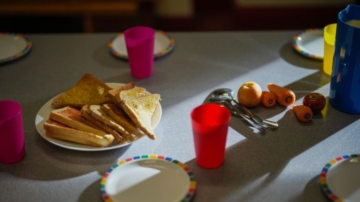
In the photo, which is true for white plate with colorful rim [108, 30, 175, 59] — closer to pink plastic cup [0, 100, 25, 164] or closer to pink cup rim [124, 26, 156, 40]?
pink cup rim [124, 26, 156, 40]

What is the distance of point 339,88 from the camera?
4.00 ft

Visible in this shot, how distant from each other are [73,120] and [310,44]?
2.72 feet

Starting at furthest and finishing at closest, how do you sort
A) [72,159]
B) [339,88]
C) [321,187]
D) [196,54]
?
[196,54] < [339,88] < [72,159] < [321,187]

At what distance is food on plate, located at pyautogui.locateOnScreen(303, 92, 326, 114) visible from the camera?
120 centimetres

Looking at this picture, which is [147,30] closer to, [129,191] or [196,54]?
[196,54]

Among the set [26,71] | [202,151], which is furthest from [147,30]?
[202,151]

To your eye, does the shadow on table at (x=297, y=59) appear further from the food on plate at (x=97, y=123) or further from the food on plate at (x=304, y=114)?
the food on plate at (x=97, y=123)

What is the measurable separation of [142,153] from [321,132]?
43cm

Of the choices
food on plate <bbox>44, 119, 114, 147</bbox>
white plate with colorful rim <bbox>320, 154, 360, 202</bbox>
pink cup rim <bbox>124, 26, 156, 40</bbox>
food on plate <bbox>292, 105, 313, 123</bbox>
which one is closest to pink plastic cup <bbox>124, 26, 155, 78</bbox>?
pink cup rim <bbox>124, 26, 156, 40</bbox>

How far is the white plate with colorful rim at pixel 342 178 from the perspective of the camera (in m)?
0.94

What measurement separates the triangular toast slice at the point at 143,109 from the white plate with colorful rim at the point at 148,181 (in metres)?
0.07

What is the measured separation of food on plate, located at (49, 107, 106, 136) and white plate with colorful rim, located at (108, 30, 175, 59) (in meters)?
0.39

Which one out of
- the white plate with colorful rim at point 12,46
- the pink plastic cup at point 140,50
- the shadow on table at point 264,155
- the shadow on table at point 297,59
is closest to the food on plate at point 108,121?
the shadow on table at point 264,155

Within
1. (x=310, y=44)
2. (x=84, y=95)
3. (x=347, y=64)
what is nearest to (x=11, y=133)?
(x=84, y=95)
